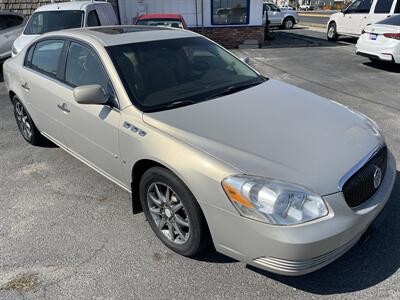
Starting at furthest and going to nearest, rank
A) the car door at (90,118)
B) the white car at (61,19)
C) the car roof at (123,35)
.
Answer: the white car at (61,19), the car roof at (123,35), the car door at (90,118)

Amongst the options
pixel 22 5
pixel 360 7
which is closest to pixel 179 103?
pixel 360 7

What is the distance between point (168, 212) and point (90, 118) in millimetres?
1148

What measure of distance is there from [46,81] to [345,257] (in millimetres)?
3355

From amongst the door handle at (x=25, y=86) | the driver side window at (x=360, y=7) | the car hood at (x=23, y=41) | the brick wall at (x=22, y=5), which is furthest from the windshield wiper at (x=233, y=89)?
the brick wall at (x=22, y=5)

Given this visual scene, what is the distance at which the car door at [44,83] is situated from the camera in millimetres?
3747

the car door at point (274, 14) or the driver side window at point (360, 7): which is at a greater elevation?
the driver side window at point (360, 7)

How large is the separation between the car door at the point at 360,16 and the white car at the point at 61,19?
30.4 ft

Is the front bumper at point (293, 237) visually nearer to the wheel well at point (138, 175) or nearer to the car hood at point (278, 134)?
the car hood at point (278, 134)

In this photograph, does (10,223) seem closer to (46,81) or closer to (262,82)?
(46,81)

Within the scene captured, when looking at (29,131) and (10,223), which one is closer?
(10,223)

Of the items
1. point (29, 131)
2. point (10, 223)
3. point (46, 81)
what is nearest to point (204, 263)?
point (10, 223)

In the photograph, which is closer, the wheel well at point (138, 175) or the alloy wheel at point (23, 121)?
the wheel well at point (138, 175)

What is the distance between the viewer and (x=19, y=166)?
4.31 metres

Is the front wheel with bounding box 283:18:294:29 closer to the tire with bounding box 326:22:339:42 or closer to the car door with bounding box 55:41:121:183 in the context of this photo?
the tire with bounding box 326:22:339:42
